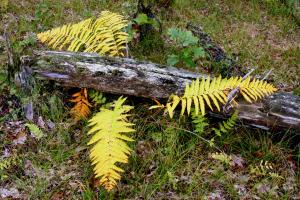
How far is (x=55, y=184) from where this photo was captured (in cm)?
383

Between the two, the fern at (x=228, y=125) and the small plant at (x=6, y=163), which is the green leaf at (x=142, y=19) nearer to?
the fern at (x=228, y=125)

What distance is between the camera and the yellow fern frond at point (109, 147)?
11.7 ft

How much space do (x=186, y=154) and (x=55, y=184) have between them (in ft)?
4.62

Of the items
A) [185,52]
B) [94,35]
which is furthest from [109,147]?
[185,52]

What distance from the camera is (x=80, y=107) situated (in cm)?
452

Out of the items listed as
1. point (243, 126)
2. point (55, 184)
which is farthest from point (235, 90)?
point (55, 184)

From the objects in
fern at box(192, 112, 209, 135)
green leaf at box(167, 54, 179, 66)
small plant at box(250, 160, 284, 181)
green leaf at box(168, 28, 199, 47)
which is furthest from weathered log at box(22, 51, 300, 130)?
green leaf at box(168, 28, 199, 47)

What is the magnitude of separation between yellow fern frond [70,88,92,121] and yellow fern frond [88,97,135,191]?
41 cm

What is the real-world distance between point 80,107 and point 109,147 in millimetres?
956

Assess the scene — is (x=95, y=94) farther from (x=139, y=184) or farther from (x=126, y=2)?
(x=126, y=2)

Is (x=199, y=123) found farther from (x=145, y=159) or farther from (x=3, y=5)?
(x=3, y=5)

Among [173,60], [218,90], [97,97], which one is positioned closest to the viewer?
[218,90]

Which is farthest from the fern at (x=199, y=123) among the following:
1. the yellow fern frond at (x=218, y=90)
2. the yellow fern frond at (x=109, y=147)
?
the yellow fern frond at (x=109, y=147)

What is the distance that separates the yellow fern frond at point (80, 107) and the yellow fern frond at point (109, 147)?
16.0 inches
